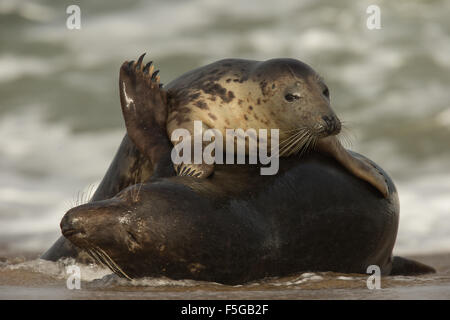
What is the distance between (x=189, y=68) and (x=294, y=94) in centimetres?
1163

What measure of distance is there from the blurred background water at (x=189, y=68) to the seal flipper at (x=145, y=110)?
6.12 m

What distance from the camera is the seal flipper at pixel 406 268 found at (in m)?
6.34

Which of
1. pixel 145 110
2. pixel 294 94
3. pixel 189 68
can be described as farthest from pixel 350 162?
pixel 189 68

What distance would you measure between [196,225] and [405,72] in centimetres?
1278

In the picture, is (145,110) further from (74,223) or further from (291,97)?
(74,223)

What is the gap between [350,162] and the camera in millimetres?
5824

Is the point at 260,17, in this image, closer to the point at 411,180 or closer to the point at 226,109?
the point at 411,180

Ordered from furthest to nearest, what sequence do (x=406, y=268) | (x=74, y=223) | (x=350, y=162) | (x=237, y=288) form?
1. (x=406, y=268)
2. (x=350, y=162)
3. (x=237, y=288)
4. (x=74, y=223)

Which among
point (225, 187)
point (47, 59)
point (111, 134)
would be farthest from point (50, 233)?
point (47, 59)

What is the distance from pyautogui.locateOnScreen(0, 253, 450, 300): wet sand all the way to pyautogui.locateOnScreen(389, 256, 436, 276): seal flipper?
23.0 inches

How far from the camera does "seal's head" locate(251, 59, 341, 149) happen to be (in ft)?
19.1

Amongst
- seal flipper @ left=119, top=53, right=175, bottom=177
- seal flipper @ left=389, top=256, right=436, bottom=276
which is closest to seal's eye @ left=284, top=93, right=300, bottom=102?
seal flipper @ left=119, top=53, right=175, bottom=177

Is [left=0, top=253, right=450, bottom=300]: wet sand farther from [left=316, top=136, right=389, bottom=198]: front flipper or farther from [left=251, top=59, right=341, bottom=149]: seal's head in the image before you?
[left=251, top=59, right=341, bottom=149]: seal's head

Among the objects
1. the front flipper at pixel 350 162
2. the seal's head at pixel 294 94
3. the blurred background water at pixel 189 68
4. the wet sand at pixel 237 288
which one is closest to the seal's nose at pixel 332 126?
the seal's head at pixel 294 94
